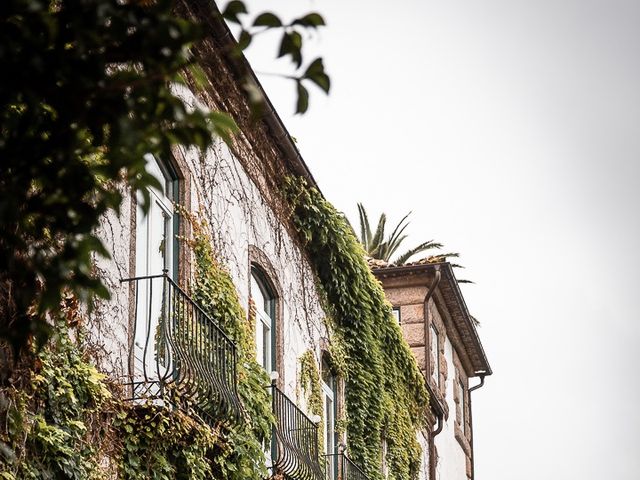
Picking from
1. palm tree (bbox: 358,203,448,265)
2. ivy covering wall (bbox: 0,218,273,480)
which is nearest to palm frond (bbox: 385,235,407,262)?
palm tree (bbox: 358,203,448,265)

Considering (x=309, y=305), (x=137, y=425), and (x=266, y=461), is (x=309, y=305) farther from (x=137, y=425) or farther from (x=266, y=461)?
(x=137, y=425)

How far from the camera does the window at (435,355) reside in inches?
1042

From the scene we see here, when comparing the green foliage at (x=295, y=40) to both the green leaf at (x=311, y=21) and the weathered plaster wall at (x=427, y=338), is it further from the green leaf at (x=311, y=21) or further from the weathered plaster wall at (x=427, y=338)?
the weathered plaster wall at (x=427, y=338)

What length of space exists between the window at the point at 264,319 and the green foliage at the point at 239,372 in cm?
116

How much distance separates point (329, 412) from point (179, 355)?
8122 millimetres

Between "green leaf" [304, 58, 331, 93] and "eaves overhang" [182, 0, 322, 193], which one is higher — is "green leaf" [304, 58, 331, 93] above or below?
below

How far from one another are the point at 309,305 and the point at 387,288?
9.57m

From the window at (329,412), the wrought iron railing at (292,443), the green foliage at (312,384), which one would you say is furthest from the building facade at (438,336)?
the wrought iron railing at (292,443)

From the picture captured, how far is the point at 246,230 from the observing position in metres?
14.5

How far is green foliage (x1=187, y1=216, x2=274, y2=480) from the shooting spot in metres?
12.3

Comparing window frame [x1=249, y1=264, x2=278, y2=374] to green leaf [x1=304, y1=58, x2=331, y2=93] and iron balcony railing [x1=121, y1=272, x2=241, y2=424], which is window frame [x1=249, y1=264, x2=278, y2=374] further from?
→ green leaf [x1=304, y1=58, x2=331, y2=93]

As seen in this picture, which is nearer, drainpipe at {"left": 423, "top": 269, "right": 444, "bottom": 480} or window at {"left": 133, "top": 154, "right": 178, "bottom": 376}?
window at {"left": 133, "top": 154, "right": 178, "bottom": 376}

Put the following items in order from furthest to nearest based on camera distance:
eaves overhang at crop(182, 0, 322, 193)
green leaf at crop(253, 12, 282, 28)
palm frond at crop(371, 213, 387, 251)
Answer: palm frond at crop(371, 213, 387, 251) < eaves overhang at crop(182, 0, 322, 193) < green leaf at crop(253, 12, 282, 28)

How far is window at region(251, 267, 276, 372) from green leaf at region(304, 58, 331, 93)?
10550mm
